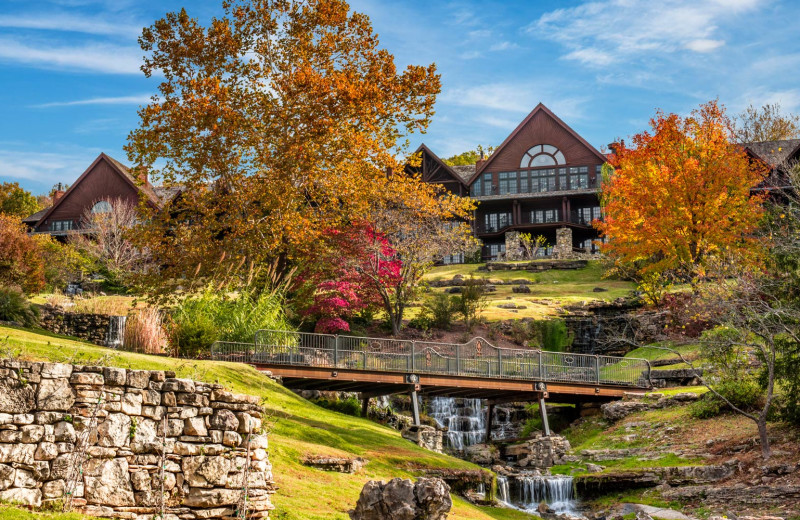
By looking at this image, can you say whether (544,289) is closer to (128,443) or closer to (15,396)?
(128,443)

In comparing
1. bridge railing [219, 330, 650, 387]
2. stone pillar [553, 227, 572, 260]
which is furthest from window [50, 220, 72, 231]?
bridge railing [219, 330, 650, 387]

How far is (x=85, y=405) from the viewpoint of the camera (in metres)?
10.1

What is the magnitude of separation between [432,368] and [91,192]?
4721 centimetres

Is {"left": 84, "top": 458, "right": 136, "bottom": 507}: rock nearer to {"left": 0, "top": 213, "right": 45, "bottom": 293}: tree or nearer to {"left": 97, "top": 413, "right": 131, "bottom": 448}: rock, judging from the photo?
{"left": 97, "top": 413, "right": 131, "bottom": 448}: rock

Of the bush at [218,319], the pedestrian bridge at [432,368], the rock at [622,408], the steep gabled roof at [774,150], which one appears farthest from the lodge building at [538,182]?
the bush at [218,319]

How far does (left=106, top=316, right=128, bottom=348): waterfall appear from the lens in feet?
76.6

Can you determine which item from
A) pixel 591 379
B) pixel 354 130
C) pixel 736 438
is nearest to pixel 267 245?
pixel 354 130

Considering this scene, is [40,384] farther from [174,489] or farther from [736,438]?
[736,438]

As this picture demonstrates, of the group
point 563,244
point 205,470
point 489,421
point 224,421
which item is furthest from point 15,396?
point 563,244

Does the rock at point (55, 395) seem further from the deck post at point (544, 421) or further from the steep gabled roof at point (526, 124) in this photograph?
the steep gabled roof at point (526, 124)

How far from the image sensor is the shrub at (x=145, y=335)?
857 inches

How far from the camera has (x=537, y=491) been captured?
75.8ft

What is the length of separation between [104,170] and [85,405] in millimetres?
59260

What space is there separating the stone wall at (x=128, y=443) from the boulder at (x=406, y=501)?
1566 millimetres
